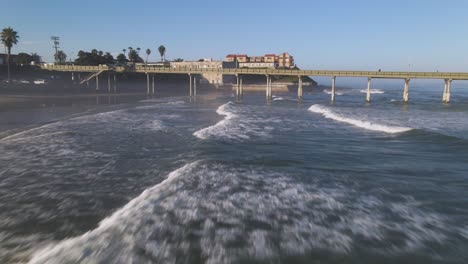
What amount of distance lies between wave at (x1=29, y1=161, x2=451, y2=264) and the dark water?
3cm

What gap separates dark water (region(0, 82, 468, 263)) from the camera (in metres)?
7.07

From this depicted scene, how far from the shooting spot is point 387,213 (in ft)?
30.2

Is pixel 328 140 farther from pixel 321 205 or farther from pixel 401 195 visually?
pixel 321 205

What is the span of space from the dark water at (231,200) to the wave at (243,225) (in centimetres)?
3

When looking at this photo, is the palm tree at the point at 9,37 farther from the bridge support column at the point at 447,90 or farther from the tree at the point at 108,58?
the bridge support column at the point at 447,90

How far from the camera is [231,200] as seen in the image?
32.8ft

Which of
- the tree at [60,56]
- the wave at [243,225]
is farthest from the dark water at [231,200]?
the tree at [60,56]

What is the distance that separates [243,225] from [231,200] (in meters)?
1.76

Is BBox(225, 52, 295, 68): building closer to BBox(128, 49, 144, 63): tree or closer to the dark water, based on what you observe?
BBox(128, 49, 144, 63): tree

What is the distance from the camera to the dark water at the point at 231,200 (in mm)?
7070

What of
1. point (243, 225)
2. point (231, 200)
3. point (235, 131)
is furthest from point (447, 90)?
point (243, 225)

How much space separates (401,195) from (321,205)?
274cm

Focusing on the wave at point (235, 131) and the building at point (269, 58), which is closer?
the wave at point (235, 131)

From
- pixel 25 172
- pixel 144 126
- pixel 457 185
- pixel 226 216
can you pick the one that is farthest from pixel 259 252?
pixel 144 126
